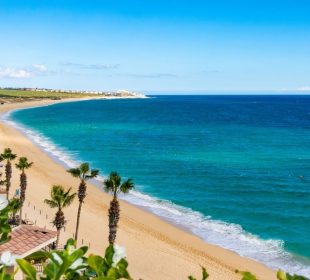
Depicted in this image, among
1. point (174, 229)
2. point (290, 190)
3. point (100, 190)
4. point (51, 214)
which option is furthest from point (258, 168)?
point (51, 214)

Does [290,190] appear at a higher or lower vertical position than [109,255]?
lower

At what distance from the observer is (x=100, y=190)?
55312 millimetres

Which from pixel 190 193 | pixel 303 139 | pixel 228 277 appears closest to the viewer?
pixel 228 277

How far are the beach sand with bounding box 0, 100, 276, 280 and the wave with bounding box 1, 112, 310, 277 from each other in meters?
1.07

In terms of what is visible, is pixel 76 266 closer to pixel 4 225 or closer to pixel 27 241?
pixel 4 225

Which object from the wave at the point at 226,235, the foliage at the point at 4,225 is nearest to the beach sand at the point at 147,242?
the wave at the point at 226,235

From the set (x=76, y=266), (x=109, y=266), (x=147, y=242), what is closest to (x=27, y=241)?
(x=147, y=242)

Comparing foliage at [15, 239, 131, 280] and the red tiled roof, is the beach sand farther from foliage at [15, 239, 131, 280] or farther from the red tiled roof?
foliage at [15, 239, 131, 280]

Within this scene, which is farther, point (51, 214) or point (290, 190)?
point (290, 190)

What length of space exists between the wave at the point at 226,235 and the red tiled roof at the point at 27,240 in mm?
15649

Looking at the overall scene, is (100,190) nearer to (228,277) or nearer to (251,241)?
(251,241)

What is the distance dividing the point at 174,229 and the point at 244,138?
6715 centimetres

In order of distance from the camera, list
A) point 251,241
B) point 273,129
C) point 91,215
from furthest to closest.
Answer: point 273,129 → point 91,215 → point 251,241

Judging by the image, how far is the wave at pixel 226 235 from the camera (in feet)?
113
